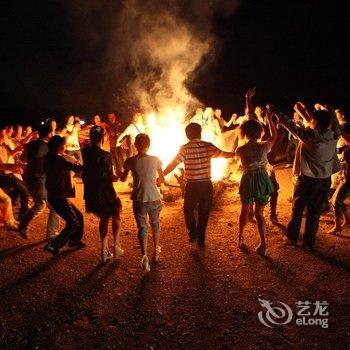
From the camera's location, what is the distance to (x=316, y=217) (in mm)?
6043

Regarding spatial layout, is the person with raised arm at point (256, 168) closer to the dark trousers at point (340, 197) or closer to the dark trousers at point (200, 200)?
the dark trousers at point (200, 200)

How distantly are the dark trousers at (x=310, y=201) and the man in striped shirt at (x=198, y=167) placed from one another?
128 cm

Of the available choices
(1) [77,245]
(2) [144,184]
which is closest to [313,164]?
(2) [144,184]

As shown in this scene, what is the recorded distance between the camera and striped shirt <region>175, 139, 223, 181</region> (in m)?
5.98

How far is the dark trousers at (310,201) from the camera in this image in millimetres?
5898

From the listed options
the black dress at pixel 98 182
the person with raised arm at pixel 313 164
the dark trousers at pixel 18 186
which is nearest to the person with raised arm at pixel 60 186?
the black dress at pixel 98 182

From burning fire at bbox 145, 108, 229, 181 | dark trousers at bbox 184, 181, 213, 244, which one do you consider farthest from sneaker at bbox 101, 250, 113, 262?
burning fire at bbox 145, 108, 229, 181

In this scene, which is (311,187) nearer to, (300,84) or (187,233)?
(187,233)

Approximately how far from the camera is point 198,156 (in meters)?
5.98

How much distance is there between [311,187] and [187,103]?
31.5 feet

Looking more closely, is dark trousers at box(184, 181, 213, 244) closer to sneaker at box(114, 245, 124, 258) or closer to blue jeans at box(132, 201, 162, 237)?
blue jeans at box(132, 201, 162, 237)

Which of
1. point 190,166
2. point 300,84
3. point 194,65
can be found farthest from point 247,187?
point 300,84

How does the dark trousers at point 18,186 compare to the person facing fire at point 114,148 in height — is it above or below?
below

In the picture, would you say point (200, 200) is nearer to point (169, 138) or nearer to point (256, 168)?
point (256, 168)
